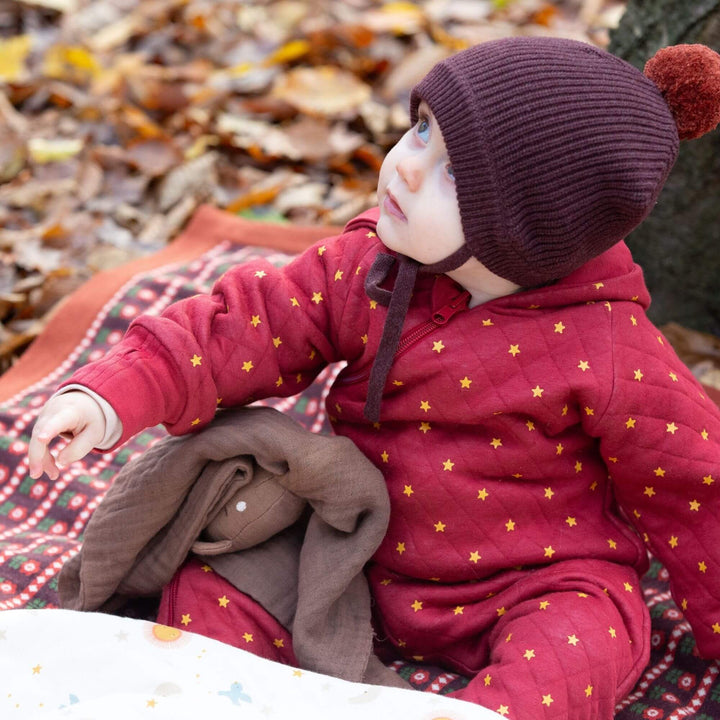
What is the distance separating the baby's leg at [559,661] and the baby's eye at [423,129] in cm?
55

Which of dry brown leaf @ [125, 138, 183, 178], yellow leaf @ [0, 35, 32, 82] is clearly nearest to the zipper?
dry brown leaf @ [125, 138, 183, 178]

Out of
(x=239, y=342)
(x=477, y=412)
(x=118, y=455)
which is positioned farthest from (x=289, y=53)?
(x=477, y=412)

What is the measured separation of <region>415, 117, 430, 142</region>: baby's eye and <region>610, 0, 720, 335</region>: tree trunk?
710mm

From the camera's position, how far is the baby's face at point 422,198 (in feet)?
3.53

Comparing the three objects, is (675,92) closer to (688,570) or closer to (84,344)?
(688,570)

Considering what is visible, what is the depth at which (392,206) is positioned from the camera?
1.13 meters

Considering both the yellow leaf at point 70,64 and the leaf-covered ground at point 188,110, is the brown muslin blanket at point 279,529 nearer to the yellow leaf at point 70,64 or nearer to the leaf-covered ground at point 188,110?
the leaf-covered ground at point 188,110

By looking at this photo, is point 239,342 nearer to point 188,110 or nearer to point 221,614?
point 221,614

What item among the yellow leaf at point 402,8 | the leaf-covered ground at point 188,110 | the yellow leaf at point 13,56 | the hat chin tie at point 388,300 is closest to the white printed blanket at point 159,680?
the hat chin tie at point 388,300

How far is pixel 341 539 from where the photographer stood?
48.3 inches

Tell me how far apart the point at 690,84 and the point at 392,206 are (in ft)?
1.12

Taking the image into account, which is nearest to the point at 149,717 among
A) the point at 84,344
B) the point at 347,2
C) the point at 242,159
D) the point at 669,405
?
the point at 669,405

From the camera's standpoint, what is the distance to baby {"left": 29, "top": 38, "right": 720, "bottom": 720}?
3.41 feet

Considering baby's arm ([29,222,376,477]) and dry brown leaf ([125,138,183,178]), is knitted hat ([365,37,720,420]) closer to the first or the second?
baby's arm ([29,222,376,477])
